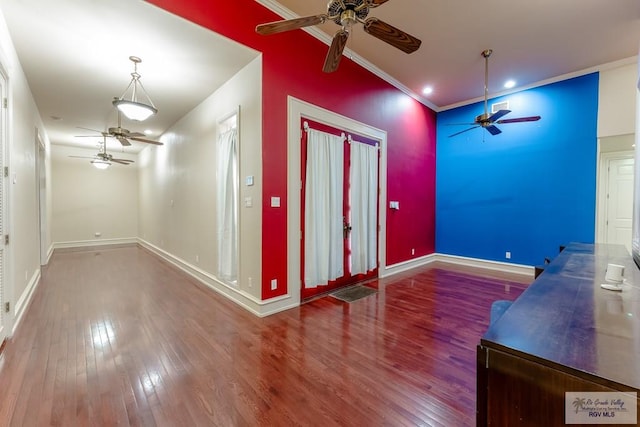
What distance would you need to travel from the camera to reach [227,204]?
390 cm

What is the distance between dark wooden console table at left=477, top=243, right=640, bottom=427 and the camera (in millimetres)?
740

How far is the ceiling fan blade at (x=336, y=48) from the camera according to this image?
2.02 m

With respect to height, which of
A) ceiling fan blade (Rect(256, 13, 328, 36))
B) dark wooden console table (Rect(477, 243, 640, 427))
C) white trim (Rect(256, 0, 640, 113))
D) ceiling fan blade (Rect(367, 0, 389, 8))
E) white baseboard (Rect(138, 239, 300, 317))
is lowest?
white baseboard (Rect(138, 239, 300, 317))

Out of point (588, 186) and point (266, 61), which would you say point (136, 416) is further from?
point (588, 186)

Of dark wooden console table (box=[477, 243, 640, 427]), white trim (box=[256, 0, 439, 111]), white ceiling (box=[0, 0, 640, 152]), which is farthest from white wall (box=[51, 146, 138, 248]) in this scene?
dark wooden console table (box=[477, 243, 640, 427])

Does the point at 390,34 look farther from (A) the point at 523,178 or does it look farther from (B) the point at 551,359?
(A) the point at 523,178

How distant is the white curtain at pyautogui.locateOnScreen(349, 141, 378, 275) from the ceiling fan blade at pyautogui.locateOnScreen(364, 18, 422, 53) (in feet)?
7.01

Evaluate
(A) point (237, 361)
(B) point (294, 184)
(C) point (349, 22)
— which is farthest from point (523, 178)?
(A) point (237, 361)

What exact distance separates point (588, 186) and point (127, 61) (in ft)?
23.3

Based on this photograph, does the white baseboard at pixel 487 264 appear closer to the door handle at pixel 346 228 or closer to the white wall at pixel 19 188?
the door handle at pixel 346 228

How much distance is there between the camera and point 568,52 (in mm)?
4004

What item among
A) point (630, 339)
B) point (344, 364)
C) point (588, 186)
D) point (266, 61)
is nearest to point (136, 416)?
point (344, 364)

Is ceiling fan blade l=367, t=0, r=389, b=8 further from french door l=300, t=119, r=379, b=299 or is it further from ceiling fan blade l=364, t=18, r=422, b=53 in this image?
french door l=300, t=119, r=379, b=299

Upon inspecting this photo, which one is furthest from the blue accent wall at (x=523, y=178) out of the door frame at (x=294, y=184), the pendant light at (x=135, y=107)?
the pendant light at (x=135, y=107)
